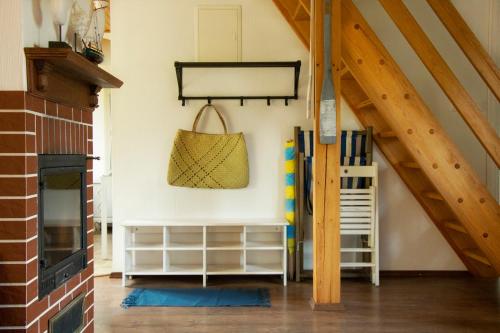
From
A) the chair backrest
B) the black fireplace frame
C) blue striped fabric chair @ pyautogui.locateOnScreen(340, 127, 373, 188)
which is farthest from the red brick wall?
blue striped fabric chair @ pyautogui.locateOnScreen(340, 127, 373, 188)

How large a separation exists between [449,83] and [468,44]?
1.58ft

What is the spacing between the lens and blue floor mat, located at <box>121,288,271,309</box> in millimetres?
3166

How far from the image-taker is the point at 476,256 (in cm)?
347

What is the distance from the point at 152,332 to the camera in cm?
267

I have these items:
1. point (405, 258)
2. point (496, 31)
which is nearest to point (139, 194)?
point (405, 258)

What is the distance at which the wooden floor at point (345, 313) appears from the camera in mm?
2740

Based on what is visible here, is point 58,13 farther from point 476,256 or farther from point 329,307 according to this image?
point 476,256

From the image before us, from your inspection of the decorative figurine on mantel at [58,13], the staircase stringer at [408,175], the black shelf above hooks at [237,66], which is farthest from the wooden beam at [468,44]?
the decorative figurine on mantel at [58,13]

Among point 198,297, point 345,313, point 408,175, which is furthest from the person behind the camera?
point 408,175

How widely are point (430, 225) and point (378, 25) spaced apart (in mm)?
1852

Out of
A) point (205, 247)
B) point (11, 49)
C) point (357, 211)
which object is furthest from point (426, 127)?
point (11, 49)

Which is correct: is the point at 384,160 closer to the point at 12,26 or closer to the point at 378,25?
the point at 378,25

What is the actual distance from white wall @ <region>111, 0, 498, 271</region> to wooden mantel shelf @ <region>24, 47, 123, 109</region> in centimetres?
133

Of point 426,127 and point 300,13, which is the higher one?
point 300,13
